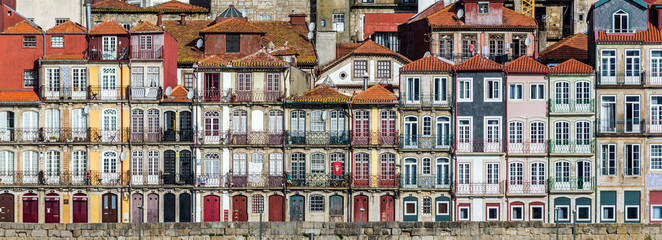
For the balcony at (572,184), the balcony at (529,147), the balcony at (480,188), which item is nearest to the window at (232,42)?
the balcony at (480,188)

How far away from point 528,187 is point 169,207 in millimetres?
18510

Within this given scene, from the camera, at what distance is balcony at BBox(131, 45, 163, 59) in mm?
76875

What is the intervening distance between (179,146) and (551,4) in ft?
97.3

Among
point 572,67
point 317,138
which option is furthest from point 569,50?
point 317,138

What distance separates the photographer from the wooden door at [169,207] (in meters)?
75.1

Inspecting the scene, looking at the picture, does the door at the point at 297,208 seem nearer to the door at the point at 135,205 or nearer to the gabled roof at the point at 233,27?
the door at the point at 135,205

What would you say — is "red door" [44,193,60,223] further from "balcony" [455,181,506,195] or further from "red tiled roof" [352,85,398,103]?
"balcony" [455,181,506,195]

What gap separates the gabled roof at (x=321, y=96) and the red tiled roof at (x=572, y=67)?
10782 mm

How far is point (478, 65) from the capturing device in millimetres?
74125

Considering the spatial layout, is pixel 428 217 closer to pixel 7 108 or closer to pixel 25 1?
pixel 7 108

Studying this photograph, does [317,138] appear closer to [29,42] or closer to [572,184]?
[572,184]

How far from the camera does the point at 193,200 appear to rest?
7456cm

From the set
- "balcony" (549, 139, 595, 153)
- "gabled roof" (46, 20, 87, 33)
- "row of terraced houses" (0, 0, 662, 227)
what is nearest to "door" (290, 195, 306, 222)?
"row of terraced houses" (0, 0, 662, 227)

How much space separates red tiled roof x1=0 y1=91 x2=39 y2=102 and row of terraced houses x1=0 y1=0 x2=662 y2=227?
19 cm
